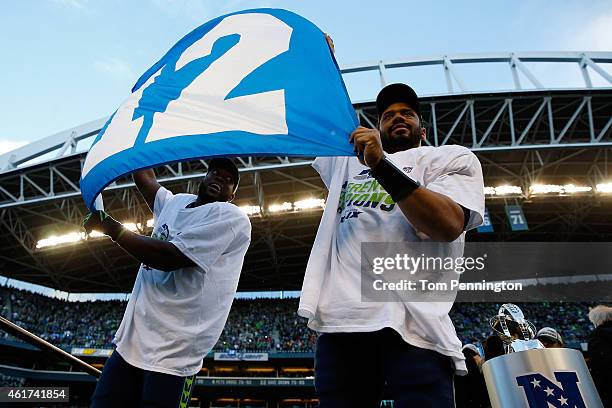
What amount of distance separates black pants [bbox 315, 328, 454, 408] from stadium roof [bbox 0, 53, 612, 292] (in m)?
11.0

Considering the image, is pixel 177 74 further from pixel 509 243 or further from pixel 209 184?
pixel 509 243

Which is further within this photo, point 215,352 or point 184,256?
point 215,352

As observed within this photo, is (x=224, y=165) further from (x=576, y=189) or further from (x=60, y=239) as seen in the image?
(x=60, y=239)

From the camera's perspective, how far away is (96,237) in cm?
1997

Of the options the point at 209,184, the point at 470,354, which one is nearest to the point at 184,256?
the point at 209,184

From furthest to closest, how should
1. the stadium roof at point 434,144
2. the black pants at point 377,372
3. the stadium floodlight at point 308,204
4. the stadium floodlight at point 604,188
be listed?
the stadium floodlight at point 308,204 → the stadium floodlight at point 604,188 → the stadium roof at point 434,144 → the black pants at point 377,372

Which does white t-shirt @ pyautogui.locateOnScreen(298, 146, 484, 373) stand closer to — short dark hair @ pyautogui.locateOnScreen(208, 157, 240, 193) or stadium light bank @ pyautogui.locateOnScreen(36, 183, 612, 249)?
short dark hair @ pyautogui.locateOnScreen(208, 157, 240, 193)

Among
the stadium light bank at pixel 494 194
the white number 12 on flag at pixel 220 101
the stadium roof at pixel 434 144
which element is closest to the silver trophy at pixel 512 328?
the white number 12 on flag at pixel 220 101

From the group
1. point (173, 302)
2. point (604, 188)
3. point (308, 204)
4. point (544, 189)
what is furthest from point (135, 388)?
point (604, 188)

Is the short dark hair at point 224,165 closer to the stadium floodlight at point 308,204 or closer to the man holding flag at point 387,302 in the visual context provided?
the man holding flag at point 387,302

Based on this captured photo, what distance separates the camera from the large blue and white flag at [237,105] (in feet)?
5.83

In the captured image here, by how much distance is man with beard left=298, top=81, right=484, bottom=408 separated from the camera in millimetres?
1293

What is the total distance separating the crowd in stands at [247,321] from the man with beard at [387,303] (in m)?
23.0

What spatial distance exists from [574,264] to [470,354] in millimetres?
25019
